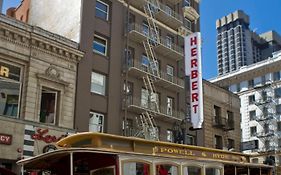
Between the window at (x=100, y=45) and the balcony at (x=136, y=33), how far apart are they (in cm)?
243

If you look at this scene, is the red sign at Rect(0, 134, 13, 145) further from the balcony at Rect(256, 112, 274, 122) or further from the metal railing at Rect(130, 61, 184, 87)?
the balcony at Rect(256, 112, 274, 122)

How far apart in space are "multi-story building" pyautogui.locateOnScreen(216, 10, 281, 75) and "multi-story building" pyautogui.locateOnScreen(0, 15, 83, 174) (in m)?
115

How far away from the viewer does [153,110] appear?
104ft

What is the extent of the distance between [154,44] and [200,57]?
3.79 m

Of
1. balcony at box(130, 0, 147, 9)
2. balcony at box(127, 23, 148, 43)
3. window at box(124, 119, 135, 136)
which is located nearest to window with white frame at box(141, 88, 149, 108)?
window at box(124, 119, 135, 136)

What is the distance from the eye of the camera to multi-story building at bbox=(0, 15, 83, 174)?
22.8 m

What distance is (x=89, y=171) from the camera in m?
12.4

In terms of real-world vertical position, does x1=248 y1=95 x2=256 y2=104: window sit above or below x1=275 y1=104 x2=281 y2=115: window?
above

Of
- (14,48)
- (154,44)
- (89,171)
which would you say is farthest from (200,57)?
(89,171)

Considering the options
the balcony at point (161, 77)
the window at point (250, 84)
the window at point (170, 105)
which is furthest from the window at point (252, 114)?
the window at point (170, 105)

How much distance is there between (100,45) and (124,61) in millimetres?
2225

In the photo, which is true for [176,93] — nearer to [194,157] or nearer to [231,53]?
[194,157]

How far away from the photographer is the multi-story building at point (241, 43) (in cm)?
13888

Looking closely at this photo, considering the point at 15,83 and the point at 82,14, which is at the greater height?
the point at 82,14
